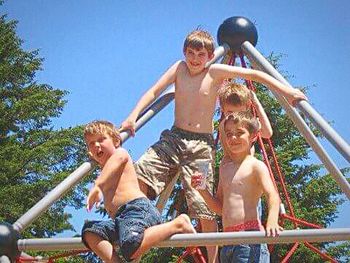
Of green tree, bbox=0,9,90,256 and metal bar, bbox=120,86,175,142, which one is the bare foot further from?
green tree, bbox=0,9,90,256

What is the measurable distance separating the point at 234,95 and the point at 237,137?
589 millimetres

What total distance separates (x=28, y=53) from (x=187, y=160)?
16416 millimetres

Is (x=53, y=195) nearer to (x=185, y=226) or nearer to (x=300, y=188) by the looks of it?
(x=185, y=226)

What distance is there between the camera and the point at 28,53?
65.8 feet

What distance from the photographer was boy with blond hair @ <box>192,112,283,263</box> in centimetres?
348

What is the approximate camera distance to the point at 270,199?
345 centimetres

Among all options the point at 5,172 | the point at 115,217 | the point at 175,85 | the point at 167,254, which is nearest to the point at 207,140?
the point at 175,85

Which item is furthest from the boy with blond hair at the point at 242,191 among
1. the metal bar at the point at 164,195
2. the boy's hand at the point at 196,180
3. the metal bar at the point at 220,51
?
the metal bar at the point at 220,51

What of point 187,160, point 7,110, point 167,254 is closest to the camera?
point 187,160

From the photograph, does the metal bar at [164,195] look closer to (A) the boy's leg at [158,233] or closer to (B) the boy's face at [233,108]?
(B) the boy's face at [233,108]

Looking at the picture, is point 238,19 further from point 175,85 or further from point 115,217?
point 115,217

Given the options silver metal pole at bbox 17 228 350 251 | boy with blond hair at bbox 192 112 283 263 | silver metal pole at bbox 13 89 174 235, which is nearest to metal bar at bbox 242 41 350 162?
boy with blond hair at bbox 192 112 283 263

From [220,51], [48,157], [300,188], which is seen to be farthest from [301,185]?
[220,51]

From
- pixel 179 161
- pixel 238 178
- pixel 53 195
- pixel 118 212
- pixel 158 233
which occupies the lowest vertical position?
pixel 158 233
